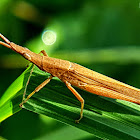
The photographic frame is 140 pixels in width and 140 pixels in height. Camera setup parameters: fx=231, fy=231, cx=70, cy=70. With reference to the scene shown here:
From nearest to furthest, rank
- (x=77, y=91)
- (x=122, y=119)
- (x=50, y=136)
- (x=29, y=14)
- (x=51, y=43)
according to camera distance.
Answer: (x=122, y=119) < (x=77, y=91) < (x=50, y=136) < (x=51, y=43) < (x=29, y=14)

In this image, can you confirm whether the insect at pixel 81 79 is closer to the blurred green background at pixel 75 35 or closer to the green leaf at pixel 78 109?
the green leaf at pixel 78 109

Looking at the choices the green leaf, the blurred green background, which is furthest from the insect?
the blurred green background

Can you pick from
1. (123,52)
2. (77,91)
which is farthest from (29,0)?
(77,91)

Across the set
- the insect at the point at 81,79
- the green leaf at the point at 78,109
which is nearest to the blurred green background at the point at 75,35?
the insect at the point at 81,79

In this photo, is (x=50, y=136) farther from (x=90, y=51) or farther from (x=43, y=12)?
(x=43, y=12)

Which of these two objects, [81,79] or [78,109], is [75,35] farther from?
[78,109]

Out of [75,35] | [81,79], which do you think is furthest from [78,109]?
[75,35]

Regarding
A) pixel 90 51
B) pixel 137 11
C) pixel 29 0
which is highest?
pixel 137 11
